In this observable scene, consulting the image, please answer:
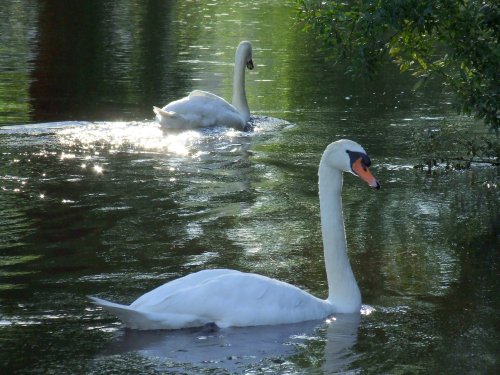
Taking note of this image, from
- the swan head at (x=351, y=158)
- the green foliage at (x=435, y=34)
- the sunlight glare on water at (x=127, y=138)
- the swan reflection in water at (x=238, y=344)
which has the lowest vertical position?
the sunlight glare on water at (x=127, y=138)

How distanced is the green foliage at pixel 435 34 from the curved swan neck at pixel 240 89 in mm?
5115

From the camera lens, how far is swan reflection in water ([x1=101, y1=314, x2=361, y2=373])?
7156 millimetres

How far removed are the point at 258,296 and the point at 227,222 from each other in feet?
10.9

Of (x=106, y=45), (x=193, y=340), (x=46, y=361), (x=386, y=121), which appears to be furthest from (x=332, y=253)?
(x=106, y=45)

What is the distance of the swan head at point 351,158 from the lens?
26.9 ft

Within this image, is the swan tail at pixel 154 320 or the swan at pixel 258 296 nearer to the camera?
the swan tail at pixel 154 320

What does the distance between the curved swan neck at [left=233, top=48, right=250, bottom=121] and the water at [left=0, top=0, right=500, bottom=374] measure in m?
0.42

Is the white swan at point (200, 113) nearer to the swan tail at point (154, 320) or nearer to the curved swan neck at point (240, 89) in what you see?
the curved swan neck at point (240, 89)

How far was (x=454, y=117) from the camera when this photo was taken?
17.2 m

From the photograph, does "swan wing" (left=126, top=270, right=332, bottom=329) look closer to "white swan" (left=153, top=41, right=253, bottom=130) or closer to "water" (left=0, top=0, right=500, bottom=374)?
"water" (left=0, top=0, right=500, bottom=374)

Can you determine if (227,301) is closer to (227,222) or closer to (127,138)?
(227,222)

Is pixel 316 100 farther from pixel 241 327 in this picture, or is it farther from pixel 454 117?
pixel 241 327

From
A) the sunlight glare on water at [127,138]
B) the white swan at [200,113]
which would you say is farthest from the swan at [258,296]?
the white swan at [200,113]

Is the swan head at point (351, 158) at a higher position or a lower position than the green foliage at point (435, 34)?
lower
